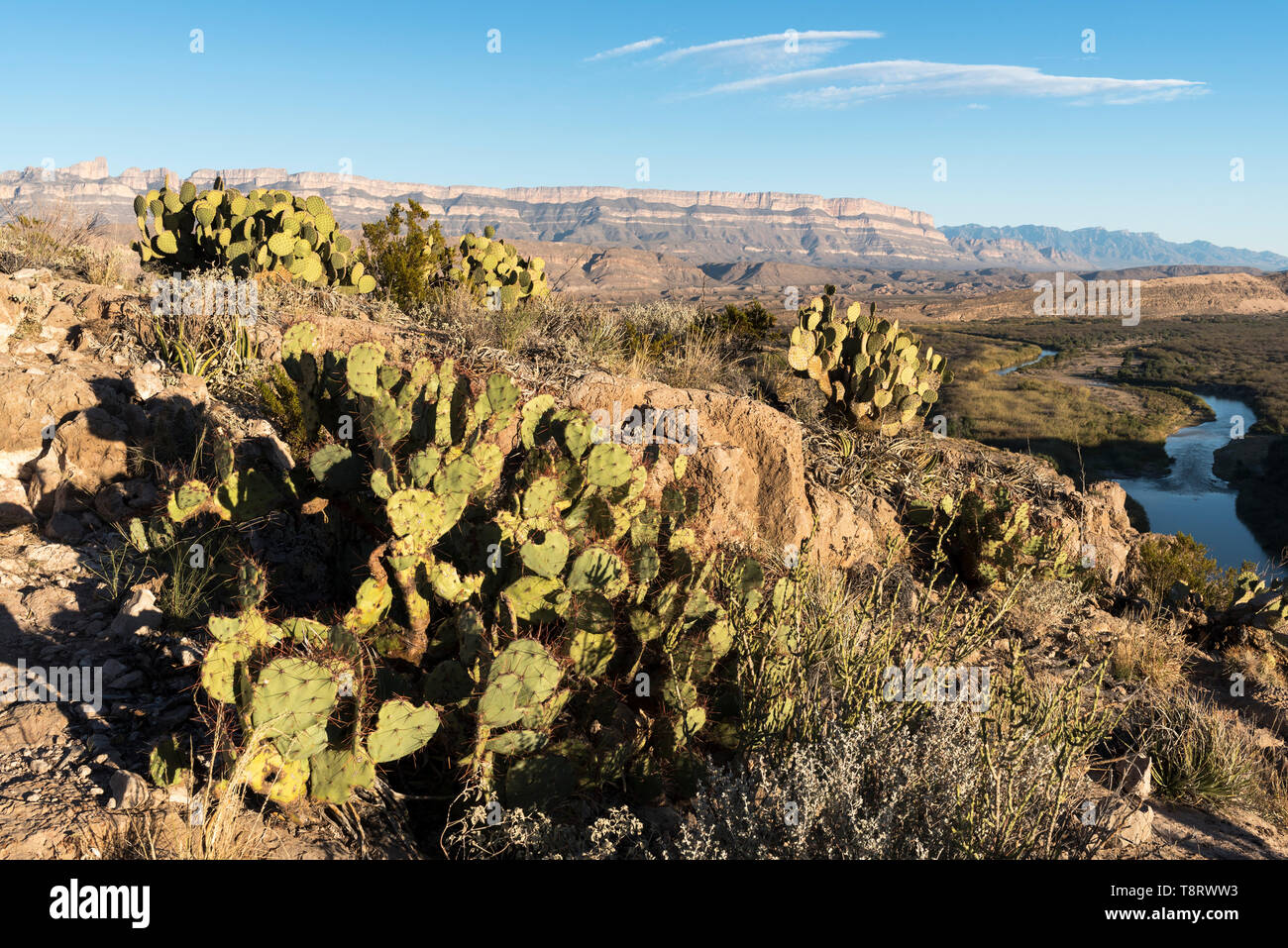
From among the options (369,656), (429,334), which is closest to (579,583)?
(369,656)

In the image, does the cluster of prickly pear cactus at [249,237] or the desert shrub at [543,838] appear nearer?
the desert shrub at [543,838]

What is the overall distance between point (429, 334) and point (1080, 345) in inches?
2858

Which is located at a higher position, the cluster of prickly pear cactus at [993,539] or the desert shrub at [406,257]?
the desert shrub at [406,257]

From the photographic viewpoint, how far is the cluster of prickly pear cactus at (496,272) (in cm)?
954

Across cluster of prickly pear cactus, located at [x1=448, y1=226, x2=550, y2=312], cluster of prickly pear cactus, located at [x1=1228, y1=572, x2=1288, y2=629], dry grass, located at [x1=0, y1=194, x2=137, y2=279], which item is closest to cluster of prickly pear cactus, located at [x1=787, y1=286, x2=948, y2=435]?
cluster of prickly pear cactus, located at [x1=1228, y1=572, x2=1288, y2=629]

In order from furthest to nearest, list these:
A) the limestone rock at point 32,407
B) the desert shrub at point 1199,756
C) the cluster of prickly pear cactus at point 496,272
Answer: the cluster of prickly pear cactus at point 496,272, the limestone rock at point 32,407, the desert shrub at point 1199,756

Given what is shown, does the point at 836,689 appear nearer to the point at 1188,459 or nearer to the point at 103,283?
the point at 103,283
